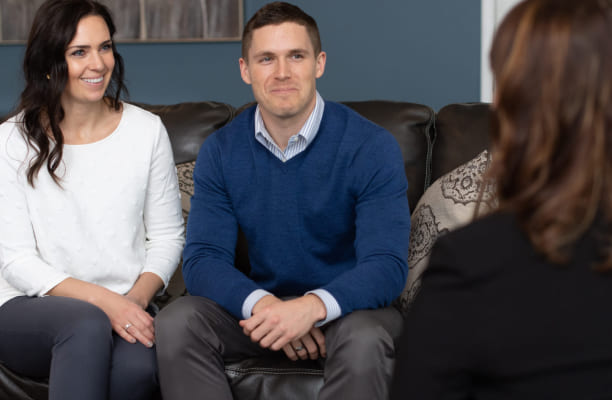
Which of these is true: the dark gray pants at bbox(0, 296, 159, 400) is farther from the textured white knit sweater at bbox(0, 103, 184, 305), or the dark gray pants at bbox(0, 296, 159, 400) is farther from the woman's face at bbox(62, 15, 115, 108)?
the woman's face at bbox(62, 15, 115, 108)

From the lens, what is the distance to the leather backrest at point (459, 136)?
2.18m

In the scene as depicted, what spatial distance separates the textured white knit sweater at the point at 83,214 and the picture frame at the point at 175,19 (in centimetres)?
187

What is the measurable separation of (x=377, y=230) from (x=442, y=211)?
11.2 inches

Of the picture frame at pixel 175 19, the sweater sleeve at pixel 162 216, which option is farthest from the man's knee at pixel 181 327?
the picture frame at pixel 175 19

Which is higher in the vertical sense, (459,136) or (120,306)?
(459,136)

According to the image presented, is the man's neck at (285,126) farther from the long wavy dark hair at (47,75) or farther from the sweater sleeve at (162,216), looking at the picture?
the long wavy dark hair at (47,75)

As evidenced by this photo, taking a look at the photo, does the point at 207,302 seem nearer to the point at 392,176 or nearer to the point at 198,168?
the point at 198,168

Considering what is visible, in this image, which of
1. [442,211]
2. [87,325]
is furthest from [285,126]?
[87,325]

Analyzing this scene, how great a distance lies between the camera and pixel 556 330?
0.68 meters

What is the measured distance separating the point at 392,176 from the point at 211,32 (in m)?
2.20

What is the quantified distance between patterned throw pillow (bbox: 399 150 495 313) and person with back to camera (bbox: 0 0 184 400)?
68 centimetres

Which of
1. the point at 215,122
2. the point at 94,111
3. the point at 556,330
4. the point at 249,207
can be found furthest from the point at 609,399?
the point at 215,122

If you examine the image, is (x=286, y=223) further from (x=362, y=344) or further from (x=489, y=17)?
(x=489, y=17)

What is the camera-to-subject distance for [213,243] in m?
1.83
